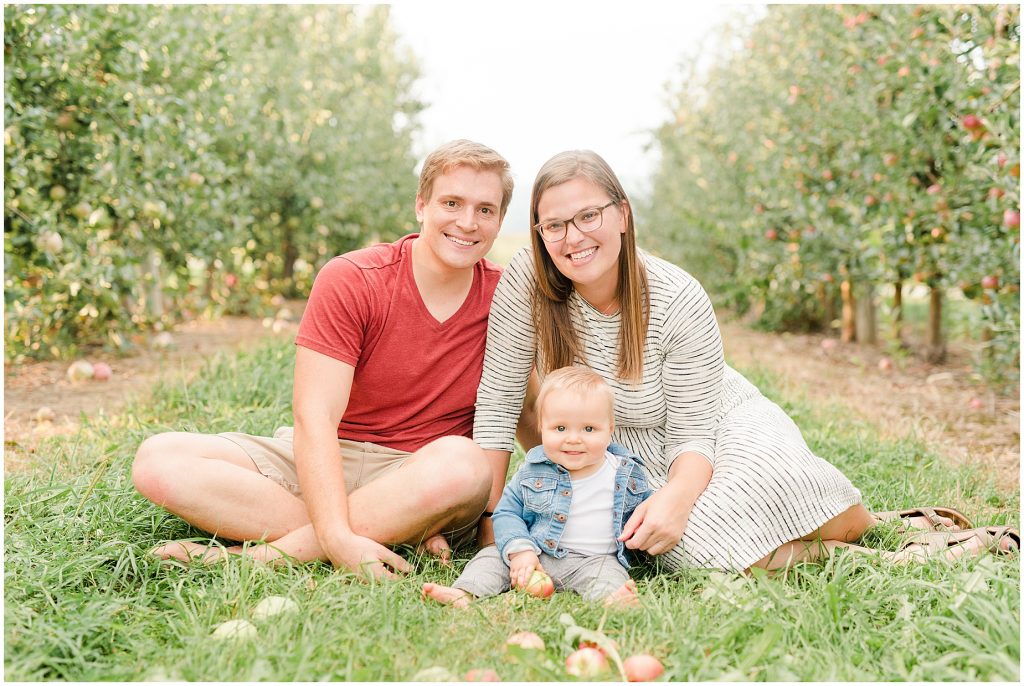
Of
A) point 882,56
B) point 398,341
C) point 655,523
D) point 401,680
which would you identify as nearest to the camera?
point 401,680

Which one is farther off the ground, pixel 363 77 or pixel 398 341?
pixel 363 77

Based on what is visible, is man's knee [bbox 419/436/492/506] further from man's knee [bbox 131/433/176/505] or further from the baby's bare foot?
man's knee [bbox 131/433/176/505]

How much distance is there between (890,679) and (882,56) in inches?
174

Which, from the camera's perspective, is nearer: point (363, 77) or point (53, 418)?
point (53, 418)

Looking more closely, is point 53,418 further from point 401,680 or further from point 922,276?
point 922,276

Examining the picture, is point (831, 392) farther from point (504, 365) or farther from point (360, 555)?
point (360, 555)

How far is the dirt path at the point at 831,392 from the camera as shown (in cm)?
387

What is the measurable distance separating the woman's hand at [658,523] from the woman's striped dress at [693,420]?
0.14 feet

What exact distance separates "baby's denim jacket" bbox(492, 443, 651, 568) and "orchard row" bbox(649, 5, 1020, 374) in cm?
247

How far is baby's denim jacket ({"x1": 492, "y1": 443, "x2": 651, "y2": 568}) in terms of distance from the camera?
234 centimetres

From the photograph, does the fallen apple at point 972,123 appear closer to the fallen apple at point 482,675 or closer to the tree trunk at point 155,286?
the fallen apple at point 482,675

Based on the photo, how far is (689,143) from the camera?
9.57 metres

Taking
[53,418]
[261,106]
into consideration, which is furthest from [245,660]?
[261,106]

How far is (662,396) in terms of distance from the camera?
8.48 feet
